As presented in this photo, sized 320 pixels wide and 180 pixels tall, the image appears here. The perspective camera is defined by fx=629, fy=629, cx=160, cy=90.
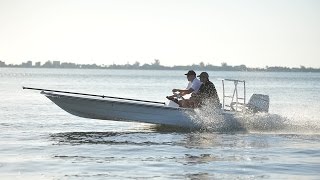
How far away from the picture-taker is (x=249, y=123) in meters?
22.1

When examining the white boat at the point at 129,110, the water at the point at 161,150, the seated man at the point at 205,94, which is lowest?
the water at the point at 161,150

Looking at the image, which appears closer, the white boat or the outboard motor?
the white boat

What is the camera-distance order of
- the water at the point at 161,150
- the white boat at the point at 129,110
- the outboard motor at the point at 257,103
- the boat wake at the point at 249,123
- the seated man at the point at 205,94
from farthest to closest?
1. the outboard motor at the point at 257,103
2. the boat wake at the point at 249,123
3. the white boat at the point at 129,110
4. the seated man at the point at 205,94
5. the water at the point at 161,150

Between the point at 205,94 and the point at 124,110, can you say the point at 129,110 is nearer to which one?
the point at 124,110

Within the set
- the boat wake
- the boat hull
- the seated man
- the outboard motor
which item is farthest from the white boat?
the outboard motor

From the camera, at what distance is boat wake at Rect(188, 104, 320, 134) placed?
21.7m

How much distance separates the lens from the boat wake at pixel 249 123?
21.7 meters

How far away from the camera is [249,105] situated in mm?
22031

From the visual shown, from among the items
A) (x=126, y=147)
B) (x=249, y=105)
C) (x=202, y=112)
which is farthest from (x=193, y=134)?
(x=126, y=147)

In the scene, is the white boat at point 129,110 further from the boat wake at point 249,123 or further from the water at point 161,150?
the water at point 161,150

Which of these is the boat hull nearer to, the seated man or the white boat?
the white boat

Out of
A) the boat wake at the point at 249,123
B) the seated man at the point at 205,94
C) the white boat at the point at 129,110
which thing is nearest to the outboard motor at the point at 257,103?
the boat wake at the point at 249,123

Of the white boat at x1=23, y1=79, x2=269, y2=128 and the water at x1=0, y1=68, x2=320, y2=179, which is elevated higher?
the white boat at x1=23, y1=79, x2=269, y2=128

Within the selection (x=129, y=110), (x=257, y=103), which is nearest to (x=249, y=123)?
(x=257, y=103)
